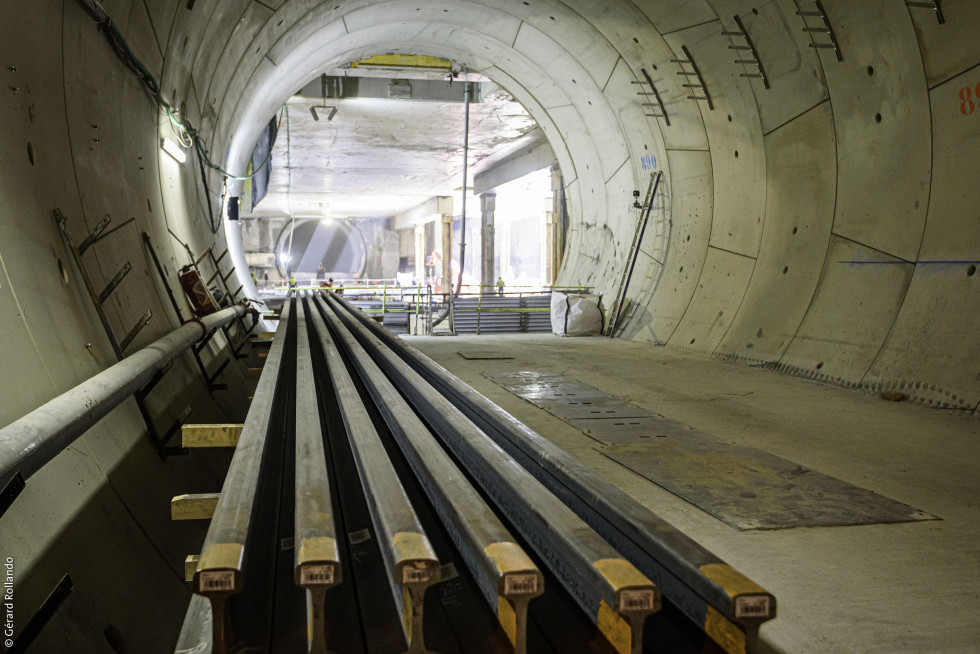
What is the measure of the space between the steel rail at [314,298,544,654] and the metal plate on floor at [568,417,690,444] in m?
1.87

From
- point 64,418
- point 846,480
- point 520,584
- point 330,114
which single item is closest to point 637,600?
point 520,584

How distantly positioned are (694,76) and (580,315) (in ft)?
14.5

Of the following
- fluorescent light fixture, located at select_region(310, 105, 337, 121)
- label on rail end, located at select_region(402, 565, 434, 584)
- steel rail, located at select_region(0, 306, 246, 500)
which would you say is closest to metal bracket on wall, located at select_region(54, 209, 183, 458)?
steel rail, located at select_region(0, 306, 246, 500)

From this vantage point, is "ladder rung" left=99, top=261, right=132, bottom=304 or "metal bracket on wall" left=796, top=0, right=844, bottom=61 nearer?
"ladder rung" left=99, top=261, right=132, bottom=304

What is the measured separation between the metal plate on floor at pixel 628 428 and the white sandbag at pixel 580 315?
23.3ft

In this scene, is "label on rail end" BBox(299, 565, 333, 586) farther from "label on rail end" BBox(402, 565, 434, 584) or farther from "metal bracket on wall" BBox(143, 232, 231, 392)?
"metal bracket on wall" BBox(143, 232, 231, 392)

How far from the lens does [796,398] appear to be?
6.37m

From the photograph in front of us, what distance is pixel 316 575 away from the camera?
1.72 meters

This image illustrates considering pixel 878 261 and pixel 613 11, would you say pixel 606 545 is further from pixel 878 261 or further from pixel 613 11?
pixel 613 11

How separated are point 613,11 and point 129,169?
274 inches

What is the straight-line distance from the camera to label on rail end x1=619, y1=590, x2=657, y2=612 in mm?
1668

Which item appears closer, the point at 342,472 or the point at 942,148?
the point at 342,472

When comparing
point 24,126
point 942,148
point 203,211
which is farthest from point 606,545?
point 203,211

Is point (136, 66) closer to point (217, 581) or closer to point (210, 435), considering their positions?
point (210, 435)
